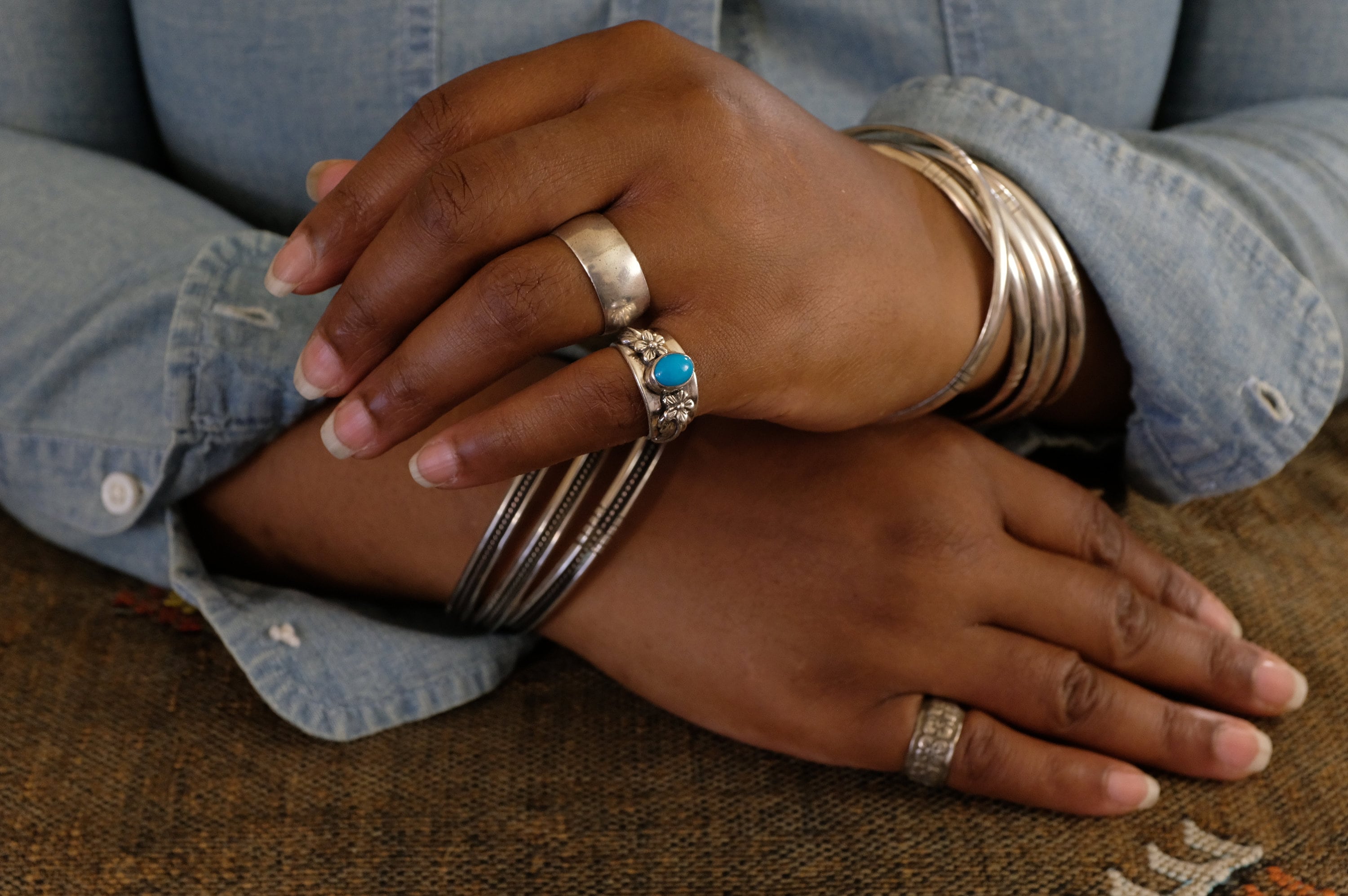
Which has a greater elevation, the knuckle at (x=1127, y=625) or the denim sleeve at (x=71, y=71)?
the denim sleeve at (x=71, y=71)

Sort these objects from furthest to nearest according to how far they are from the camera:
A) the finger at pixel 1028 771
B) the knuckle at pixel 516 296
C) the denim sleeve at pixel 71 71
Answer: the denim sleeve at pixel 71 71
the finger at pixel 1028 771
the knuckle at pixel 516 296

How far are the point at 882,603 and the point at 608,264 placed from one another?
24 centimetres

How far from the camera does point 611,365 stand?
1.23 feet

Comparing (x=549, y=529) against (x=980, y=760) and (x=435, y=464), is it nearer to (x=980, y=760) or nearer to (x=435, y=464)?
(x=435, y=464)

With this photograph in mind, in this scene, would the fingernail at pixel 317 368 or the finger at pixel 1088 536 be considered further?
the finger at pixel 1088 536

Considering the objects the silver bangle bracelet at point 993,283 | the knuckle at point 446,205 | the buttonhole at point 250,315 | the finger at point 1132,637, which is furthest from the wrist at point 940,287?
the buttonhole at point 250,315

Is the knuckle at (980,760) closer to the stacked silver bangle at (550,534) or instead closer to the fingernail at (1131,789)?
the fingernail at (1131,789)

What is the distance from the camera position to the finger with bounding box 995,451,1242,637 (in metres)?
0.56

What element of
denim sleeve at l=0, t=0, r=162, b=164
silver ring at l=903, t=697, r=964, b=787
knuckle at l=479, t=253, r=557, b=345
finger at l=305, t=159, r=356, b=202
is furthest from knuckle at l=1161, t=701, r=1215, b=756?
denim sleeve at l=0, t=0, r=162, b=164

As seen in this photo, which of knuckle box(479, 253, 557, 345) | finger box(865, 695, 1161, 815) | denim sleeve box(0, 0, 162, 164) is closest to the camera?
knuckle box(479, 253, 557, 345)

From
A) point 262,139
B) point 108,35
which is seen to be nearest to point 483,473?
point 262,139

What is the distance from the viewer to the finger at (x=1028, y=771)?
0.48 m

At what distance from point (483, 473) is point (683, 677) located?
189mm

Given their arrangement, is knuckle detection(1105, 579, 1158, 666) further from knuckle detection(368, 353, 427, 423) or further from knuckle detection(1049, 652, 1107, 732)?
knuckle detection(368, 353, 427, 423)
